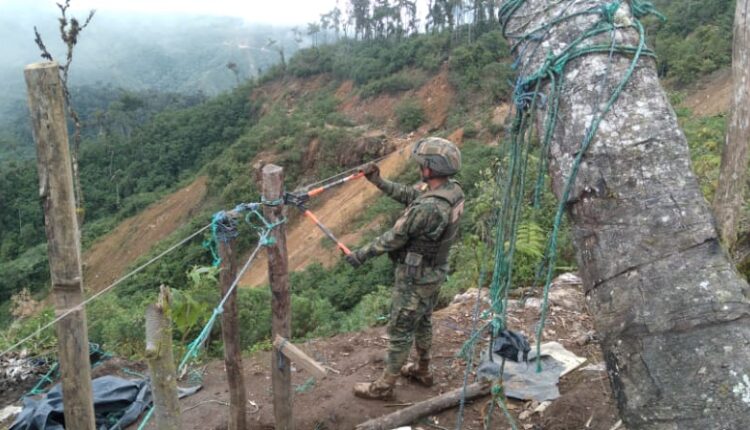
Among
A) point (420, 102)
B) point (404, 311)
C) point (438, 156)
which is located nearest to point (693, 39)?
point (420, 102)

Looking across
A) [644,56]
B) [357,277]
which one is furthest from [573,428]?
[357,277]

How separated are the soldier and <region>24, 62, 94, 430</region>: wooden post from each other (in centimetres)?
160

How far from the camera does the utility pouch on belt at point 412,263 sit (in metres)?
3.78

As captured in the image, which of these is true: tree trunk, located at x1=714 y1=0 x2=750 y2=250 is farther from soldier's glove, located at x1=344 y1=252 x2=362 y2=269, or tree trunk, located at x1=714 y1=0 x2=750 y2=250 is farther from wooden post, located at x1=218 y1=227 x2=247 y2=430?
wooden post, located at x1=218 y1=227 x2=247 y2=430

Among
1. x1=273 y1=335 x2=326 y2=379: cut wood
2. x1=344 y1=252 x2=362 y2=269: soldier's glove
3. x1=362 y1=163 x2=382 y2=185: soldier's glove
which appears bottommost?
x1=273 y1=335 x2=326 y2=379: cut wood

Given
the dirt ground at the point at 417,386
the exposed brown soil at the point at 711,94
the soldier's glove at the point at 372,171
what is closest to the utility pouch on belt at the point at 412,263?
the soldier's glove at the point at 372,171

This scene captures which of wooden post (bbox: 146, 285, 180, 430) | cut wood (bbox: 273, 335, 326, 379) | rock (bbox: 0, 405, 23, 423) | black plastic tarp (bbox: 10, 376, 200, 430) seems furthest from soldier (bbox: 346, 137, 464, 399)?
rock (bbox: 0, 405, 23, 423)

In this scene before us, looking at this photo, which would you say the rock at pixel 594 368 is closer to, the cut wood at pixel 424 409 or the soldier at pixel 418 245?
the cut wood at pixel 424 409

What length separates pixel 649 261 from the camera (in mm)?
1495

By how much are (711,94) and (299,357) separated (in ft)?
62.1

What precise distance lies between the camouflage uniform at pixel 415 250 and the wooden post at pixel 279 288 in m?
0.61

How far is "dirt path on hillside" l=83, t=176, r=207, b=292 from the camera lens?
89.9ft

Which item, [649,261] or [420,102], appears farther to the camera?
[420,102]

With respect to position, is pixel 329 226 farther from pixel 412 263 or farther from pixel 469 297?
pixel 412 263
